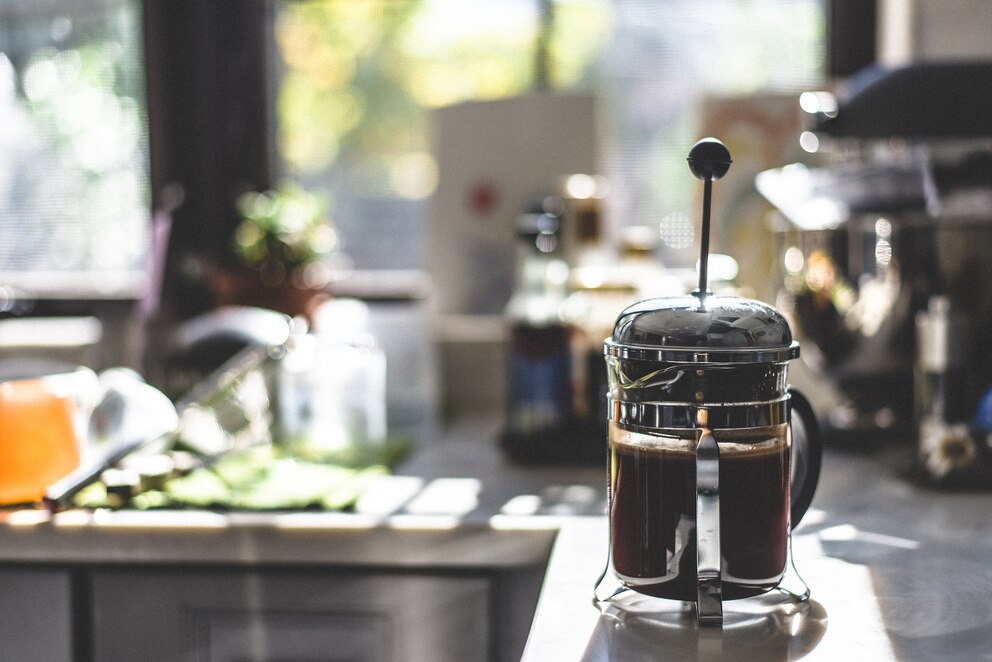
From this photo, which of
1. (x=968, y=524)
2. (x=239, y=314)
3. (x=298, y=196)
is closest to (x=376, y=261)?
(x=298, y=196)

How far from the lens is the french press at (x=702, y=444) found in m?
0.58

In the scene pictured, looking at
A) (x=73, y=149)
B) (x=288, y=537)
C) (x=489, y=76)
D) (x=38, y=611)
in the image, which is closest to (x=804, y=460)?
(x=288, y=537)

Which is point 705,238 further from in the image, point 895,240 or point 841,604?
point 895,240

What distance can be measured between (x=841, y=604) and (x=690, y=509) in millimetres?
123

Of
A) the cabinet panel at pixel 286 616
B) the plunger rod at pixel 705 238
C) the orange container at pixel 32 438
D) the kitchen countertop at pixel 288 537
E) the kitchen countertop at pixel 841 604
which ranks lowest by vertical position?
the cabinet panel at pixel 286 616

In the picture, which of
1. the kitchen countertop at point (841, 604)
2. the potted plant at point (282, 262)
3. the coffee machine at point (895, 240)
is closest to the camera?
the kitchen countertop at point (841, 604)

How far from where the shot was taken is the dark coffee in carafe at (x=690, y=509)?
60cm

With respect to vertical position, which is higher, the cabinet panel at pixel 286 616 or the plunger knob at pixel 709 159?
the plunger knob at pixel 709 159

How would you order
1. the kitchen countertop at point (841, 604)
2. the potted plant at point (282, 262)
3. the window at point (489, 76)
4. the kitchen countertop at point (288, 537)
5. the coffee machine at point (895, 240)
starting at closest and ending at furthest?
the kitchen countertop at point (841, 604)
the kitchen countertop at point (288, 537)
the coffee machine at point (895, 240)
the potted plant at point (282, 262)
the window at point (489, 76)

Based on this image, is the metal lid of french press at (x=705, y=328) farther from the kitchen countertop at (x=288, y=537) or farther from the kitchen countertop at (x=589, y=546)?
the kitchen countertop at (x=288, y=537)

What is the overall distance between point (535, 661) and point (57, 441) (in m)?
0.59

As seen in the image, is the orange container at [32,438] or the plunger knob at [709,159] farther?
the orange container at [32,438]

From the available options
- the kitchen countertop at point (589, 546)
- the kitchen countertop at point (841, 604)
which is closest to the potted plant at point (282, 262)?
the kitchen countertop at point (589, 546)

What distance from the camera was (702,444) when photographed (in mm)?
568
